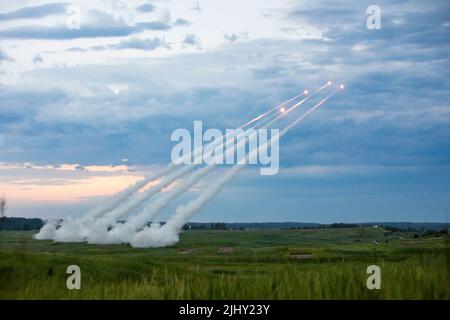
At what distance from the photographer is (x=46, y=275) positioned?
133 ft

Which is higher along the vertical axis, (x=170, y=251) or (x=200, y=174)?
(x=200, y=174)

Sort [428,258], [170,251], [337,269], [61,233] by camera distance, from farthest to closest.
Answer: [61,233], [170,251], [428,258], [337,269]

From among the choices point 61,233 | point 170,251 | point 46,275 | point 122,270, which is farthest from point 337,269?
point 61,233

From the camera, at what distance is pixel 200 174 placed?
88.9 m

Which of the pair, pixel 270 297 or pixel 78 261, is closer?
pixel 270 297

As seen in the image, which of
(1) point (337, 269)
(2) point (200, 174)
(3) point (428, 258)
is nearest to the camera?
(1) point (337, 269)

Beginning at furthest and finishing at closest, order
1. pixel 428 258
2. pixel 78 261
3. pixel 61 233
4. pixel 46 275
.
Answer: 1. pixel 61 233
2. pixel 78 261
3. pixel 46 275
4. pixel 428 258

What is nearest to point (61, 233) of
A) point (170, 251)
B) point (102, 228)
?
point (102, 228)
